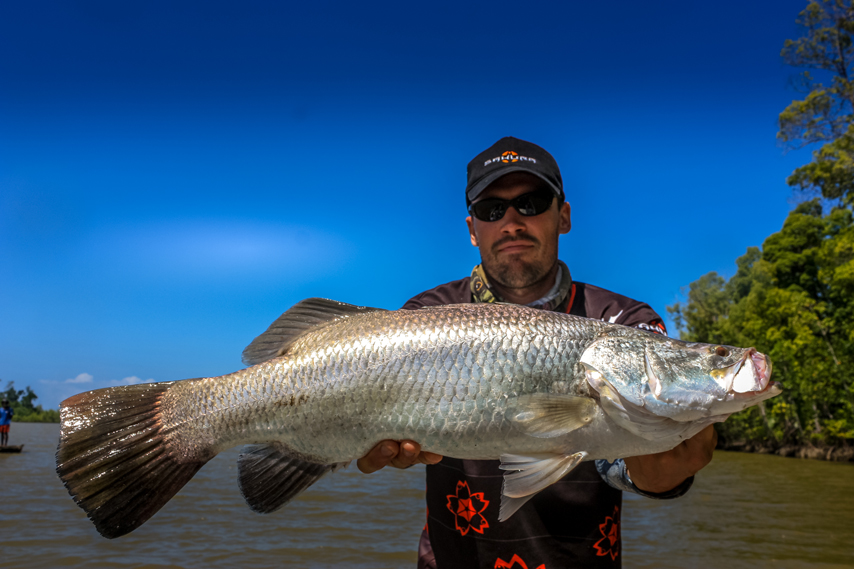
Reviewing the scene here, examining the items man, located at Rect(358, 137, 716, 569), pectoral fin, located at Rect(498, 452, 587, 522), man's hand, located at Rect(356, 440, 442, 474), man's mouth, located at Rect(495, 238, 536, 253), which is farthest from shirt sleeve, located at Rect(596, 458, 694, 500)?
man's mouth, located at Rect(495, 238, 536, 253)

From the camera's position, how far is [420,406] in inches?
92.6

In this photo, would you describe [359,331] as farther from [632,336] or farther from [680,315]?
[680,315]

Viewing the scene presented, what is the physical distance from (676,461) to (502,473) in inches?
38.3

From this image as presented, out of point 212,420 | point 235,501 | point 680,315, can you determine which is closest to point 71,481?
point 212,420

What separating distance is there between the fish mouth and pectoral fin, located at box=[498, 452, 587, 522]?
2.13ft

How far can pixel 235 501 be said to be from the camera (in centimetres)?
1516

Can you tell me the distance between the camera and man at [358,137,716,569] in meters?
2.67

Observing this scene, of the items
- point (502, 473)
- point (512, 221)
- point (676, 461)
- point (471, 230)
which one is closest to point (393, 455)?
point (502, 473)

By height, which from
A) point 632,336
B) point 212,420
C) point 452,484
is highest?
point 632,336

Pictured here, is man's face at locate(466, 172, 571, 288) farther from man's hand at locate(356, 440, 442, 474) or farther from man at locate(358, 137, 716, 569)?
man's hand at locate(356, 440, 442, 474)

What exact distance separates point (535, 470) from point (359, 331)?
96 cm

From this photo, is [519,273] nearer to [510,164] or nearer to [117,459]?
[510,164]

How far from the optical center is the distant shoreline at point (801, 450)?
1056 inches

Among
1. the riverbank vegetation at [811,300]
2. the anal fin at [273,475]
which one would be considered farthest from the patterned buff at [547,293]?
the riverbank vegetation at [811,300]
